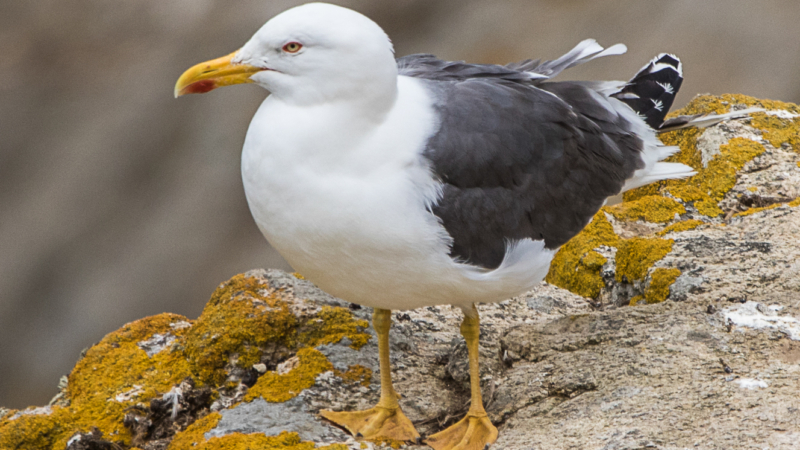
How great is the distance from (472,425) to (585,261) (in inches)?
63.3

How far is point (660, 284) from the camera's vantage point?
13.4ft

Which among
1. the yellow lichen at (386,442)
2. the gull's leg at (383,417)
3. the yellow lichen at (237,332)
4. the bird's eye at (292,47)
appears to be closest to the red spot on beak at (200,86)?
the bird's eye at (292,47)

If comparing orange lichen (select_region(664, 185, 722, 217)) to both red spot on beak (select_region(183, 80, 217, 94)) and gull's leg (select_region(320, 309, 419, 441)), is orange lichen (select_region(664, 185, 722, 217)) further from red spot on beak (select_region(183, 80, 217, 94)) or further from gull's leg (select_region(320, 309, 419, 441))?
red spot on beak (select_region(183, 80, 217, 94))

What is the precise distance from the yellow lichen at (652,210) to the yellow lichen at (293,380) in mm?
2304

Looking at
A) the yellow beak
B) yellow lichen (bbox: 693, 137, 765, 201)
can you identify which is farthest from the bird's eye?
yellow lichen (bbox: 693, 137, 765, 201)

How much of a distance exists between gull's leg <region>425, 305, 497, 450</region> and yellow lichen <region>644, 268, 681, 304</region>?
44.0 inches

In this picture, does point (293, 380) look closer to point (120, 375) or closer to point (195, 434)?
point (195, 434)

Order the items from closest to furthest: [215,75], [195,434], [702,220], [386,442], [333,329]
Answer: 1. [215,75]
2. [195,434]
3. [386,442]
4. [333,329]
5. [702,220]

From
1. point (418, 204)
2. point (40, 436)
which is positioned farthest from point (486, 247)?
point (40, 436)

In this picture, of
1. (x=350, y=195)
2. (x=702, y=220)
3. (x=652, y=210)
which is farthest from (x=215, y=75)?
(x=702, y=220)

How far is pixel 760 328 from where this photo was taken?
3523mm

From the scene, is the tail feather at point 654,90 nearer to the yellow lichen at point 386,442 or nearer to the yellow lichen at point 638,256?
the yellow lichen at point 638,256

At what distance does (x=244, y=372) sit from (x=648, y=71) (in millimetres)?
2802

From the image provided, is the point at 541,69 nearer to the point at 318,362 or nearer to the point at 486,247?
the point at 486,247
